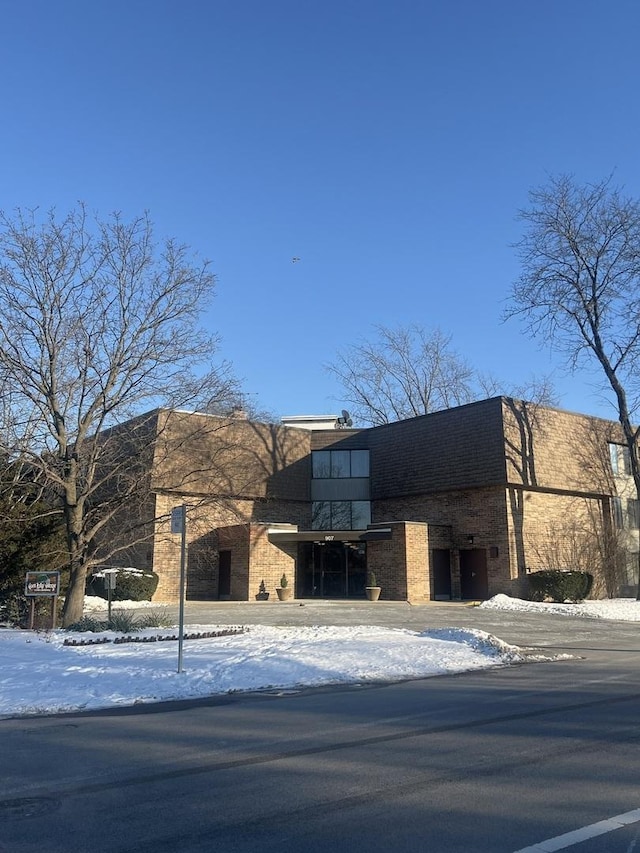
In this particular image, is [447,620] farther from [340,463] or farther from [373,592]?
[340,463]

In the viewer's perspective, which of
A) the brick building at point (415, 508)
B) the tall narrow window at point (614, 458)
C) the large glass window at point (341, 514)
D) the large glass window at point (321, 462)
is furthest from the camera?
the large glass window at point (321, 462)

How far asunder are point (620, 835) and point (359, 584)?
1207 inches

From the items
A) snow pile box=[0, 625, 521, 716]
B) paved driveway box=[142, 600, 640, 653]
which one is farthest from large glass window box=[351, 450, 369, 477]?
snow pile box=[0, 625, 521, 716]

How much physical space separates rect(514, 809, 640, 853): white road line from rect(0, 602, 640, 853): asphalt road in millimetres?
20

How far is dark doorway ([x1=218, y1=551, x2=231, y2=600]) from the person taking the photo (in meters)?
33.4

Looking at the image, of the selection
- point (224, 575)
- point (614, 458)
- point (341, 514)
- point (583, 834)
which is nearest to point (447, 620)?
point (224, 575)

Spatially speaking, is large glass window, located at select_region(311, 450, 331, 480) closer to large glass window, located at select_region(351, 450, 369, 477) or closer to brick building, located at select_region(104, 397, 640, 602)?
brick building, located at select_region(104, 397, 640, 602)

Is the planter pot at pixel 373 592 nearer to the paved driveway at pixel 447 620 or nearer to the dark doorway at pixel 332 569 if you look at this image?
the paved driveway at pixel 447 620

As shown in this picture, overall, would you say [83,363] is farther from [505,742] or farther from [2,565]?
[505,742]

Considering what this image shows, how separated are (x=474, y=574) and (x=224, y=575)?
11484mm

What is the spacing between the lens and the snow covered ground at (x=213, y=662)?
1036 cm

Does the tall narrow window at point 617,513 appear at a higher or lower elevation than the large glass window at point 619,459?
lower

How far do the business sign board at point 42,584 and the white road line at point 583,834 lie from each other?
15.0m

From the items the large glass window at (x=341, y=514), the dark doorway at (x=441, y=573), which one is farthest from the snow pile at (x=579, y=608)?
the large glass window at (x=341, y=514)
